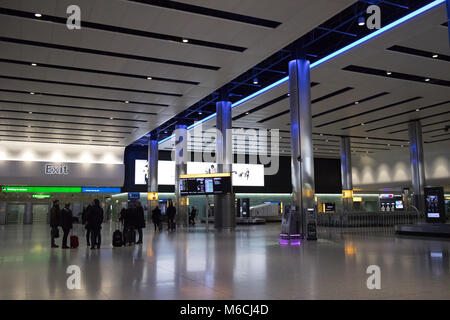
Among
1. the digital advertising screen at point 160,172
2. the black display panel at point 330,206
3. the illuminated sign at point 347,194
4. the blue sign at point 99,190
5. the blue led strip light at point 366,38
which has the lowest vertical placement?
the black display panel at point 330,206

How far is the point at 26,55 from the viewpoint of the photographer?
14.8 metres

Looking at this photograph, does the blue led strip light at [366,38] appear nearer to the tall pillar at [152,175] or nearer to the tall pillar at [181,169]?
the tall pillar at [181,169]

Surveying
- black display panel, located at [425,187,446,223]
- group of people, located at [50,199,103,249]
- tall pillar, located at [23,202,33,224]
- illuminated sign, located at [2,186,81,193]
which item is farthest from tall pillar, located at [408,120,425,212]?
tall pillar, located at [23,202,33,224]

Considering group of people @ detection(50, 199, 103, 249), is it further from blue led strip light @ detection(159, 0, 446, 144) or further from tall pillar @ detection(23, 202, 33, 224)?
tall pillar @ detection(23, 202, 33, 224)

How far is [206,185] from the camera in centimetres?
2191

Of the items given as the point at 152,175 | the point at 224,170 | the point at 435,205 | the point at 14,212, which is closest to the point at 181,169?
the point at 152,175

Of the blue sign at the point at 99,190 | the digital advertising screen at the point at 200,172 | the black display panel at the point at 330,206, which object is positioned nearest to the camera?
the blue sign at the point at 99,190

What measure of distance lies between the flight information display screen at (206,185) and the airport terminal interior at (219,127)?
9cm

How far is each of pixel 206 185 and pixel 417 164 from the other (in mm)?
15157

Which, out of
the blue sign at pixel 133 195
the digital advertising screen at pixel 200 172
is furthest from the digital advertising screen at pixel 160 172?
the blue sign at pixel 133 195

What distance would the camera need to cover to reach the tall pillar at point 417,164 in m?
26.6

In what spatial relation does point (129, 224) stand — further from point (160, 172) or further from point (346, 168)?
point (160, 172)

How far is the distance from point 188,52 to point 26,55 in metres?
6.12
